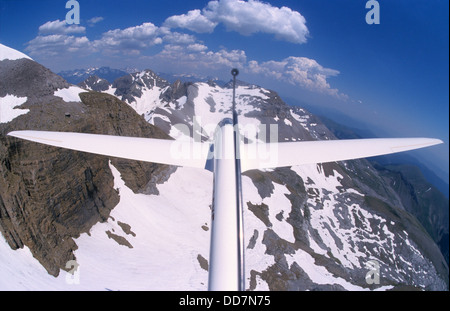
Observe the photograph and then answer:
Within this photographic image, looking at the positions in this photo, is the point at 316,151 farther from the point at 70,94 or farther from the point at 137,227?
the point at 70,94

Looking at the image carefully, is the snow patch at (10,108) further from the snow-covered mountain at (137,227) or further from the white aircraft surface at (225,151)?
the white aircraft surface at (225,151)

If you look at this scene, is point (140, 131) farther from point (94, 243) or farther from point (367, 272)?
point (367, 272)

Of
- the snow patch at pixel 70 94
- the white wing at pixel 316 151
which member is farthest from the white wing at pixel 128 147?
the snow patch at pixel 70 94

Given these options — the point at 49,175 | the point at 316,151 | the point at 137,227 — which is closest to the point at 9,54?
the point at 49,175

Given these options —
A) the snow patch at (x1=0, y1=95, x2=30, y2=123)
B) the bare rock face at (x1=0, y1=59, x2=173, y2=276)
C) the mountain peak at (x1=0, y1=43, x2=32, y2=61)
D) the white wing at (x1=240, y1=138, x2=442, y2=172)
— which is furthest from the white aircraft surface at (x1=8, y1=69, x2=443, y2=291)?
the mountain peak at (x1=0, y1=43, x2=32, y2=61)

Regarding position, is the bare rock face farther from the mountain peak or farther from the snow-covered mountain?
the mountain peak

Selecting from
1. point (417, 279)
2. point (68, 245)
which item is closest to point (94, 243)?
point (68, 245)
